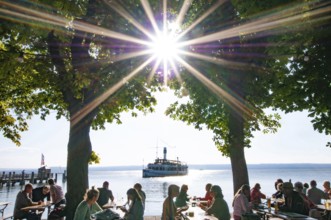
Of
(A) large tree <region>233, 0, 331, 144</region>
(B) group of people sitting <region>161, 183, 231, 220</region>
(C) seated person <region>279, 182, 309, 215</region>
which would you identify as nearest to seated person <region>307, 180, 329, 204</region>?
(A) large tree <region>233, 0, 331, 144</region>

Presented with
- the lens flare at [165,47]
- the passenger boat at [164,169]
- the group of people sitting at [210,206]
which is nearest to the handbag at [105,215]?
the group of people sitting at [210,206]

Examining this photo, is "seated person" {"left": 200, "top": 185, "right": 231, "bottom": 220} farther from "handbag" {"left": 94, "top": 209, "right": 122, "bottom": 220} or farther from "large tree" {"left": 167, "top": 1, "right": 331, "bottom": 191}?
"large tree" {"left": 167, "top": 1, "right": 331, "bottom": 191}

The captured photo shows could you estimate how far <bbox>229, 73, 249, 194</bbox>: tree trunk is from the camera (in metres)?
12.2

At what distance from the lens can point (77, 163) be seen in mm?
10625

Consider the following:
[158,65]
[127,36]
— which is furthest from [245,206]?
[158,65]

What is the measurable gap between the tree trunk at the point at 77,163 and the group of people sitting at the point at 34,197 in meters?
Answer: 1.74

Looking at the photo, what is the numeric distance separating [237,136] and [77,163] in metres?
6.06

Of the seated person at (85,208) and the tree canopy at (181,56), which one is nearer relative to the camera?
the seated person at (85,208)

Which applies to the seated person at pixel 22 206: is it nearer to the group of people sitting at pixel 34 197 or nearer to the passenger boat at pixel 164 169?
the group of people sitting at pixel 34 197

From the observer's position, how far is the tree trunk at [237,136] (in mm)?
12227

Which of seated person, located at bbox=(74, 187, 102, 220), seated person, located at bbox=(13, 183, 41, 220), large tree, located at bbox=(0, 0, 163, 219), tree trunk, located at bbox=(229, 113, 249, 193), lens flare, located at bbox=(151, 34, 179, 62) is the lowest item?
seated person, located at bbox=(13, 183, 41, 220)

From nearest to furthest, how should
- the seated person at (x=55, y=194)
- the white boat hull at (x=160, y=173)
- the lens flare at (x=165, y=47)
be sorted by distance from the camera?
the lens flare at (x=165, y=47)
the seated person at (x=55, y=194)
the white boat hull at (x=160, y=173)

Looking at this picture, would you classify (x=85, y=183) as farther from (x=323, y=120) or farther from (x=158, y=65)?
(x=323, y=120)

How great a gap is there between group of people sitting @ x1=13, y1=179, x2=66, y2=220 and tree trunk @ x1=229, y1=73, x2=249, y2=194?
7.59 metres
